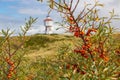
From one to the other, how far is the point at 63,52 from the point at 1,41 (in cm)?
147

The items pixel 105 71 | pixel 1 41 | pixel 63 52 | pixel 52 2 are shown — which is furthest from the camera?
pixel 63 52

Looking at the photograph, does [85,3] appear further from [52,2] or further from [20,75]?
[20,75]

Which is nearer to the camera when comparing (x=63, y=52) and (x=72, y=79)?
(x=72, y=79)

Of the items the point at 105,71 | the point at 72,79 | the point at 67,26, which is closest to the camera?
the point at 72,79

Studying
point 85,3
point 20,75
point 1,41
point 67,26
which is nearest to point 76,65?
point 67,26

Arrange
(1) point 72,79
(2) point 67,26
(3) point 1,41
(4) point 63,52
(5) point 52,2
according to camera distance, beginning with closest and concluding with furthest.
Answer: (1) point 72,79 → (5) point 52,2 → (2) point 67,26 → (3) point 1,41 → (4) point 63,52

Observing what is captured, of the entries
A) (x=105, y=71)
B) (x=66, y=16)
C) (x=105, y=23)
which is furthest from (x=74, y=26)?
(x=105, y=71)

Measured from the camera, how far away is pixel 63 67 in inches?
230

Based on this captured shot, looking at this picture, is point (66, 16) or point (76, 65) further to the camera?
point (76, 65)

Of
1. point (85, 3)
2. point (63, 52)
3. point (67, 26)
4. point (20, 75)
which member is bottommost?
point (20, 75)

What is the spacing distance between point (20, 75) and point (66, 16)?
305 cm

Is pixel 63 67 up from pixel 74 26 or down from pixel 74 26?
down

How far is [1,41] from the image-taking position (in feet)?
21.7

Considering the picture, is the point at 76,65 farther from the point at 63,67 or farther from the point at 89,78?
the point at 89,78
